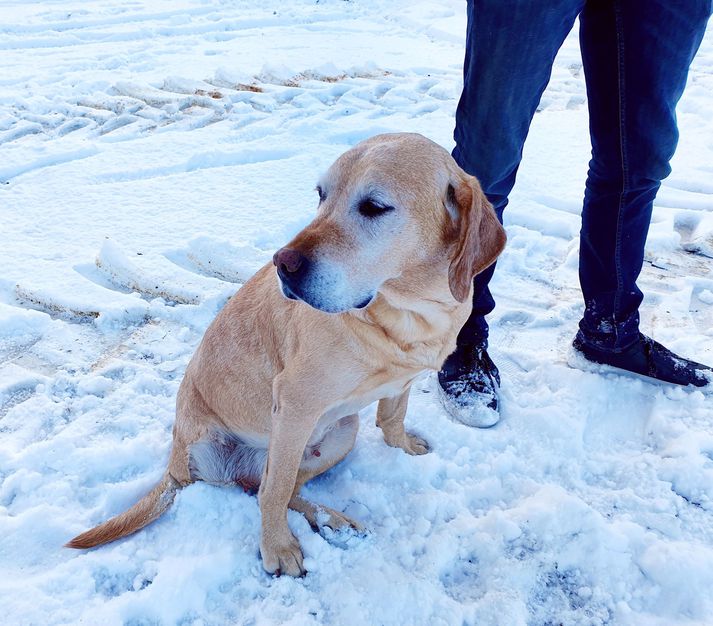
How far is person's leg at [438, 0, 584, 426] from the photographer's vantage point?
6.41 ft

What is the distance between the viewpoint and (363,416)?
8.29 feet

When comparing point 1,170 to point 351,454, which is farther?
point 1,170

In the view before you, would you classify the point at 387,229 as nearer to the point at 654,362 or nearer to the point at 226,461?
the point at 226,461

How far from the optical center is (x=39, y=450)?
84.6 inches

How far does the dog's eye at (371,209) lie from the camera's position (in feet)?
5.42

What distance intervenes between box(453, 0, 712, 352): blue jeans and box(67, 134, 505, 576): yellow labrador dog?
1.61 feet

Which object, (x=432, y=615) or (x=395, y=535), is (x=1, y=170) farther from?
(x=432, y=615)

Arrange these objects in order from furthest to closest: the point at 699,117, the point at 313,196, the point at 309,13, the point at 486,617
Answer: the point at 309,13 → the point at 699,117 → the point at 313,196 → the point at 486,617

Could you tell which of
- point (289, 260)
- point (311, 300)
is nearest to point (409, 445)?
point (311, 300)

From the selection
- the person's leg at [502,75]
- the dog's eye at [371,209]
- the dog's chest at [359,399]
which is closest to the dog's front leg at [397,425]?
the dog's chest at [359,399]

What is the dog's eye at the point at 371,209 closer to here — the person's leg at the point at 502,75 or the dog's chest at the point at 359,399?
the dog's chest at the point at 359,399

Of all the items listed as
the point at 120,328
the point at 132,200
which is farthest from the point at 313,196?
the point at 120,328

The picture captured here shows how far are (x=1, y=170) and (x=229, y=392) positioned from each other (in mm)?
3188

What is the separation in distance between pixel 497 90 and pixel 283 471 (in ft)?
4.72
